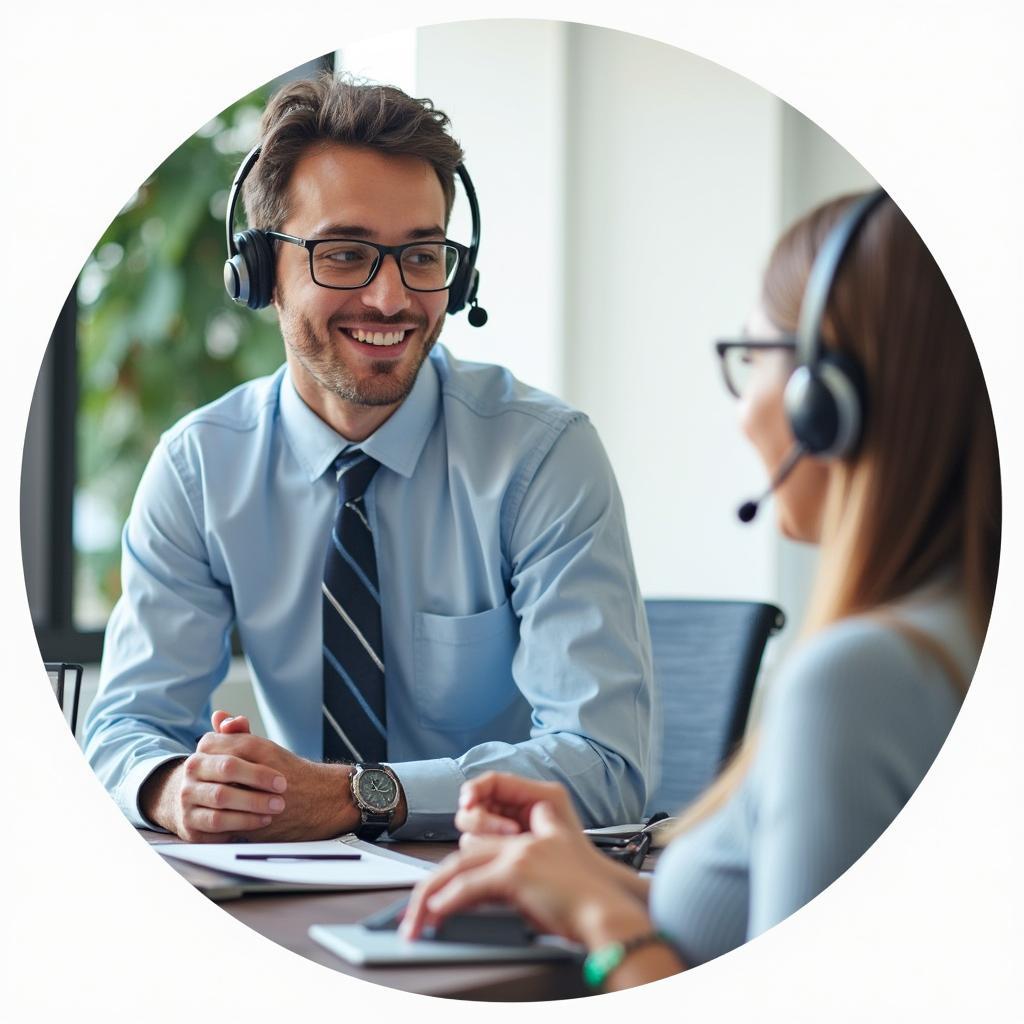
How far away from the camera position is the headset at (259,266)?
124 cm

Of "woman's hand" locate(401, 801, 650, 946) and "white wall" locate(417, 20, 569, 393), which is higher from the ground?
"white wall" locate(417, 20, 569, 393)

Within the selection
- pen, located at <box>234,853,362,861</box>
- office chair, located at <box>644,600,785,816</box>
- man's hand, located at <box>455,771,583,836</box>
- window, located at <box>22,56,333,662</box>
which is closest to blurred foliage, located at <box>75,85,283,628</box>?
window, located at <box>22,56,333,662</box>

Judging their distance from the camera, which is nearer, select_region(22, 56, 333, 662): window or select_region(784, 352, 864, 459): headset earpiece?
select_region(784, 352, 864, 459): headset earpiece

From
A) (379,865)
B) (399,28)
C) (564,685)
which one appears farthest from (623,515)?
(399,28)

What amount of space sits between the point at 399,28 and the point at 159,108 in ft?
0.84

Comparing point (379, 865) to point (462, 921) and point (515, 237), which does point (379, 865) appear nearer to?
point (462, 921)

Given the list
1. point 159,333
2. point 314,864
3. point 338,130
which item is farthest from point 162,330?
point 314,864

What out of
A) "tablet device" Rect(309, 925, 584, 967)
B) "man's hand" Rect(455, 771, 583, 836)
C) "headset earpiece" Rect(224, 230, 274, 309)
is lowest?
"tablet device" Rect(309, 925, 584, 967)

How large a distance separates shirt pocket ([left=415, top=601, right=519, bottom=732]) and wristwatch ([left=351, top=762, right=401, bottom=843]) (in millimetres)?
101

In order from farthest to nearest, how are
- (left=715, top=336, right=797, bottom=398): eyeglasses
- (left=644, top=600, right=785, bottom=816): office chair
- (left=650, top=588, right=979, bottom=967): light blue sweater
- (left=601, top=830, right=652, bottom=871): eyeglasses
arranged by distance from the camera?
1. (left=644, top=600, right=785, bottom=816): office chair
2. (left=601, top=830, right=652, bottom=871): eyeglasses
3. (left=715, top=336, right=797, bottom=398): eyeglasses
4. (left=650, top=588, right=979, bottom=967): light blue sweater

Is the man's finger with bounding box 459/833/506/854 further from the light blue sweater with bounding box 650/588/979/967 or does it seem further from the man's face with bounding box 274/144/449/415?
the man's face with bounding box 274/144/449/415

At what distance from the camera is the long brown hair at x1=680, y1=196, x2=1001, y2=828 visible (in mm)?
762

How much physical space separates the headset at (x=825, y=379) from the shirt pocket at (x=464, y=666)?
53 centimetres

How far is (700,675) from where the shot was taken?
6.16 feet
